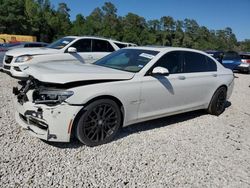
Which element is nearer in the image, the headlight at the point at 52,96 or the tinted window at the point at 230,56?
the headlight at the point at 52,96

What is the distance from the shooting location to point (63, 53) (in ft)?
28.6

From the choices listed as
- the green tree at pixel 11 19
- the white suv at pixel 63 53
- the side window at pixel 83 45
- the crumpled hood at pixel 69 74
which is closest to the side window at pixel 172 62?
the crumpled hood at pixel 69 74

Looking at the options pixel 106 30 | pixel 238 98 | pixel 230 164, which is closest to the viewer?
pixel 230 164

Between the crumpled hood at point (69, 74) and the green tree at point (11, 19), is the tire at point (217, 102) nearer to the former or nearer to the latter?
the crumpled hood at point (69, 74)

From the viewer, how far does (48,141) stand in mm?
4250

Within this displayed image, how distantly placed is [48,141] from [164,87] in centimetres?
214

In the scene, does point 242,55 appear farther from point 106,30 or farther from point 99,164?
point 106,30

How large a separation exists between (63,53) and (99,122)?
5.04m

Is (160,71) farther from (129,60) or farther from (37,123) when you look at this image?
(37,123)

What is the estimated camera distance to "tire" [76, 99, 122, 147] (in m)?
→ 4.03

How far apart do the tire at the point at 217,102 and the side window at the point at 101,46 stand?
4.63 metres

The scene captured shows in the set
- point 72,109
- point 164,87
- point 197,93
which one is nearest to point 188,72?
point 197,93

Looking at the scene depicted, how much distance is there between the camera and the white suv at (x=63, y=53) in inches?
320

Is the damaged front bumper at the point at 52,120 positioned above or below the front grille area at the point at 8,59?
below
